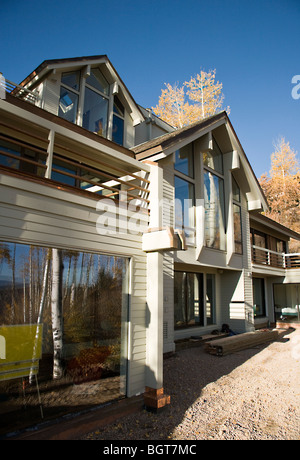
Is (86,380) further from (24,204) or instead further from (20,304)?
(24,204)

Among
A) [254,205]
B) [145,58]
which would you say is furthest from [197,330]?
[145,58]

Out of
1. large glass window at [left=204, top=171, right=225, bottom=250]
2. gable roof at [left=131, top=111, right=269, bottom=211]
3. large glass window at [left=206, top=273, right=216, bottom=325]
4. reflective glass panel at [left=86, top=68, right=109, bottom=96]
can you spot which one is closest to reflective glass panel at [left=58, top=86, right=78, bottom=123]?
reflective glass panel at [left=86, top=68, right=109, bottom=96]

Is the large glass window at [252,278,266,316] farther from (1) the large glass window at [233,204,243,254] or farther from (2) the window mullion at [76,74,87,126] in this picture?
(2) the window mullion at [76,74,87,126]

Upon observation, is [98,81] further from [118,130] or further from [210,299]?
[210,299]

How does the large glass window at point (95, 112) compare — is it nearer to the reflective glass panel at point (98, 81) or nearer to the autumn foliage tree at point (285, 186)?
the reflective glass panel at point (98, 81)

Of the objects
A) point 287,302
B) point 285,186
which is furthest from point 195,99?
point 287,302

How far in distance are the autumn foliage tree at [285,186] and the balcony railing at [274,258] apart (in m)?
12.8

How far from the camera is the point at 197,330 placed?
1031cm

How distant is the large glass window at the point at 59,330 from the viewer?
359cm

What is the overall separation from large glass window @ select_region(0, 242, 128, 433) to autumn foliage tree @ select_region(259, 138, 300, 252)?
94.8ft

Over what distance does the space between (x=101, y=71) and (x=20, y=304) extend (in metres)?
9.07

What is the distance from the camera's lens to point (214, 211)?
10.9m

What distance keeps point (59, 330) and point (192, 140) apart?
278 inches

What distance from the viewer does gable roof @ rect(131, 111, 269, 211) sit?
7.40 m
